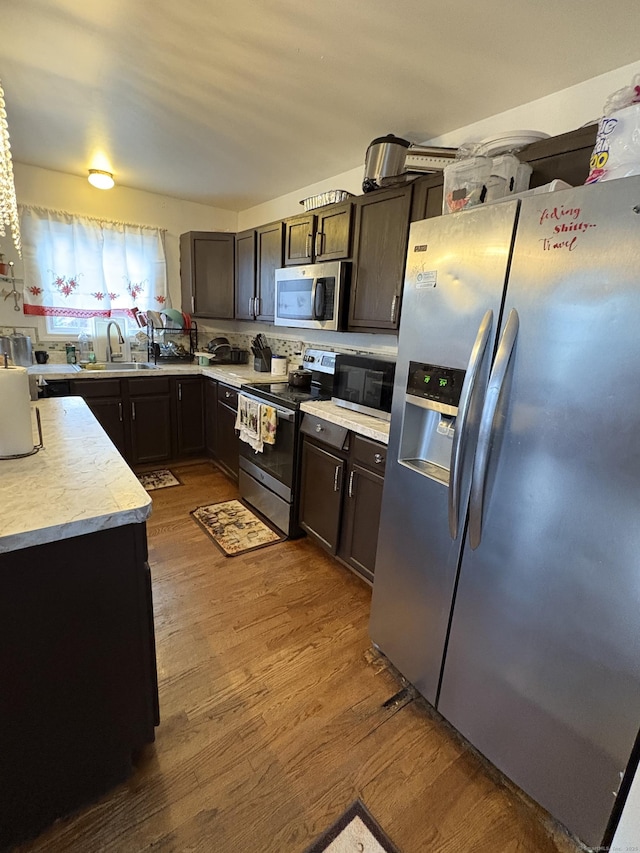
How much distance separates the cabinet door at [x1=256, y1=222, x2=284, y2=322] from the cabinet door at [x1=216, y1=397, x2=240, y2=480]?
872 mm

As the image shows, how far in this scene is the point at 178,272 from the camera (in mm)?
4055

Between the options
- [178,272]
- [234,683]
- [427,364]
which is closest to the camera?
[427,364]

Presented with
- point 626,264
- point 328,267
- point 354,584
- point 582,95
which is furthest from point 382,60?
point 354,584

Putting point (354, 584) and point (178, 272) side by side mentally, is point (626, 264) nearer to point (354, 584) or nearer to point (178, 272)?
point (354, 584)

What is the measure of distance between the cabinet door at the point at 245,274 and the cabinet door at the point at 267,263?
0.08m

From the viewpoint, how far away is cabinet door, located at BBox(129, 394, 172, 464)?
3442mm

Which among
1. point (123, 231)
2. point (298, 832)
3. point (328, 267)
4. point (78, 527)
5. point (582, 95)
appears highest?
point (582, 95)

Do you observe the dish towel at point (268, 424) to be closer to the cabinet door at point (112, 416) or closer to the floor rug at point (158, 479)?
the floor rug at point (158, 479)

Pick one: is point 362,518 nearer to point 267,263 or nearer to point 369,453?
point 369,453

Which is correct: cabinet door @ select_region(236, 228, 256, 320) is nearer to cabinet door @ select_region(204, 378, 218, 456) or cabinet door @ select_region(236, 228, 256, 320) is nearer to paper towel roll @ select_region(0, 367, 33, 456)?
cabinet door @ select_region(204, 378, 218, 456)

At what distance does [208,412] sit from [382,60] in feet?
9.30

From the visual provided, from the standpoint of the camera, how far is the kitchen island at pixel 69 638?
95 cm

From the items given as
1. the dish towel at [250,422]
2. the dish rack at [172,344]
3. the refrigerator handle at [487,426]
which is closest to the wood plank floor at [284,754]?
the refrigerator handle at [487,426]

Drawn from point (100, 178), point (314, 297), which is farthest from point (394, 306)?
point (100, 178)
